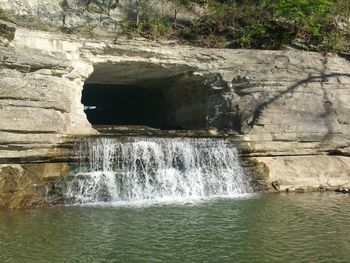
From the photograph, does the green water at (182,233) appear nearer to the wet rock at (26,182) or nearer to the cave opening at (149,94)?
the wet rock at (26,182)

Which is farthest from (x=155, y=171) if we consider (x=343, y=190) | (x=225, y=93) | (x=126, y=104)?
(x=126, y=104)

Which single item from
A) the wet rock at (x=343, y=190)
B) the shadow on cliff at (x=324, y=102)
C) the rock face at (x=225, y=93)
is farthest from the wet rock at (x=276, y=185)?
the shadow on cliff at (x=324, y=102)

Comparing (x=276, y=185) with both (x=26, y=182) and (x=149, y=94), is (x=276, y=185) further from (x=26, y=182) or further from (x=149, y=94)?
(x=149, y=94)

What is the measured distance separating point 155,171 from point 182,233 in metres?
4.06

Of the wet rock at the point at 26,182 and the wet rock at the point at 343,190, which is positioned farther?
the wet rock at the point at 343,190

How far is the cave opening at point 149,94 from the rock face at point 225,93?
91 mm

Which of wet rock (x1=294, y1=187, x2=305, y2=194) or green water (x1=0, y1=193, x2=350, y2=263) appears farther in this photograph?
wet rock (x1=294, y1=187, x2=305, y2=194)

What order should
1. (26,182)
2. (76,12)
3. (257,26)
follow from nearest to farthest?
(26,182), (76,12), (257,26)

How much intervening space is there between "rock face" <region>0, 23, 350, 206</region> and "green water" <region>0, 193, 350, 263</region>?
240 centimetres

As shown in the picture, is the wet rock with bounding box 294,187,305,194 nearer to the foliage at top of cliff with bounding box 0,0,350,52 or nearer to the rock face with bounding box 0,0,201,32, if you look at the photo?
the foliage at top of cliff with bounding box 0,0,350,52

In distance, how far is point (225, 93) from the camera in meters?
13.8

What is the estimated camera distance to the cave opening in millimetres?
14577

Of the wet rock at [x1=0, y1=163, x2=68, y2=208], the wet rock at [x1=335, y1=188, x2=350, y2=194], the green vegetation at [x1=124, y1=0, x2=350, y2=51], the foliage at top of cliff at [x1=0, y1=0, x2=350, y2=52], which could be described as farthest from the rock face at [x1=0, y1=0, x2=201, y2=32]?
the wet rock at [x1=335, y1=188, x2=350, y2=194]

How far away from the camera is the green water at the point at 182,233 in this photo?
618 centimetres
